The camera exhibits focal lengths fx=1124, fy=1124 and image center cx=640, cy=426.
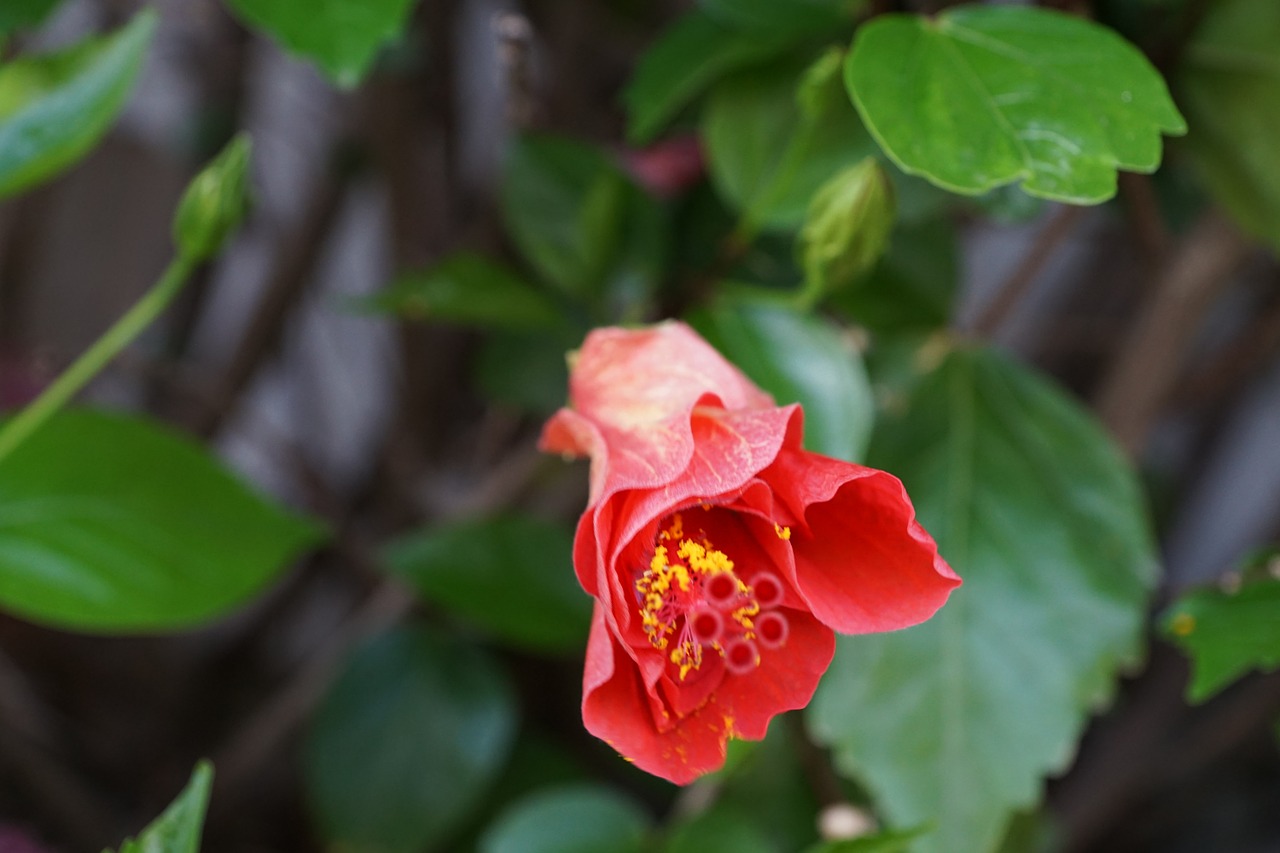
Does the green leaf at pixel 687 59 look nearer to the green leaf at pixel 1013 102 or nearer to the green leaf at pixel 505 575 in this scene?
the green leaf at pixel 1013 102

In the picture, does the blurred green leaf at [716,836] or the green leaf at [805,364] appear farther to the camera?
the blurred green leaf at [716,836]

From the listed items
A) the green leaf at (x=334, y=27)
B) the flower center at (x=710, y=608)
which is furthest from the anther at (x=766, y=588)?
the green leaf at (x=334, y=27)

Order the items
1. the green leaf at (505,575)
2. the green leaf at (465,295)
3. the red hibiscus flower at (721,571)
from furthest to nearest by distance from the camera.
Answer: the green leaf at (505,575)
the green leaf at (465,295)
the red hibiscus flower at (721,571)

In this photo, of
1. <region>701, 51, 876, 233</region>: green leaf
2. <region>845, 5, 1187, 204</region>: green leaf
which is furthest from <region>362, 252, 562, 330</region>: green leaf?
<region>845, 5, 1187, 204</region>: green leaf

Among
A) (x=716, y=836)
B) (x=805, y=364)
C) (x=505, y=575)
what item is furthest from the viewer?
(x=505, y=575)

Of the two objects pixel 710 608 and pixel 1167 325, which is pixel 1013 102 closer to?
pixel 710 608

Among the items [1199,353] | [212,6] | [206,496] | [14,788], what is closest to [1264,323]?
[1199,353]

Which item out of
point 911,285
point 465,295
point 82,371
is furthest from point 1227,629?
point 82,371
